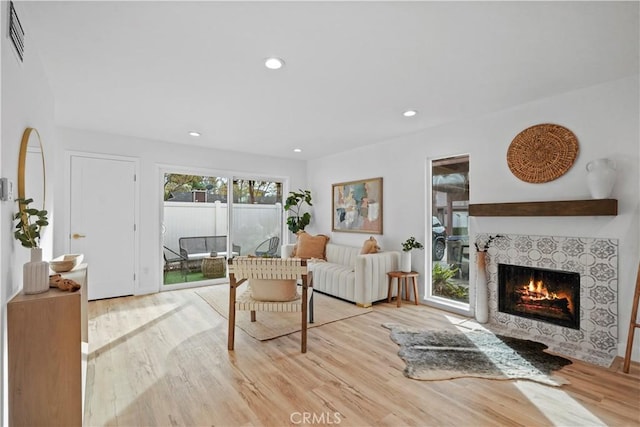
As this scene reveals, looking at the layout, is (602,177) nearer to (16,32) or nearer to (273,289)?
(273,289)

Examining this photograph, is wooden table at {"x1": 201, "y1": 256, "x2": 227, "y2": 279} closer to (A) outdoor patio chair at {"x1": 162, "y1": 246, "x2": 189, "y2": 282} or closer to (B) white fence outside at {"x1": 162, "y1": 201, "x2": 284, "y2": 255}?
(A) outdoor patio chair at {"x1": 162, "y1": 246, "x2": 189, "y2": 282}

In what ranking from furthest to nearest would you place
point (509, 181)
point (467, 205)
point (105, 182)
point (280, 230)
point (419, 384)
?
point (280, 230)
point (105, 182)
point (467, 205)
point (509, 181)
point (419, 384)

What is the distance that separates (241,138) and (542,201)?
394 centimetres

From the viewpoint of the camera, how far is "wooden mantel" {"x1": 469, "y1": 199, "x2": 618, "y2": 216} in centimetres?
267

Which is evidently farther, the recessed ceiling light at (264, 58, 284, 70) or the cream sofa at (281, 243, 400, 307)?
the cream sofa at (281, 243, 400, 307)

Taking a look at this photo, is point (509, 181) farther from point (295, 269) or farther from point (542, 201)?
point (295, 269)

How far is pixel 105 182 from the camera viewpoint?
179 inches

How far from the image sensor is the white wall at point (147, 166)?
425 cm

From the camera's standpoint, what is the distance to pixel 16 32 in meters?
1.70

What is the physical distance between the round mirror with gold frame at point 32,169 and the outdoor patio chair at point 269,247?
12.8 feet

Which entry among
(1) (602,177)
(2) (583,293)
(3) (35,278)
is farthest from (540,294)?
(3) (35,278)

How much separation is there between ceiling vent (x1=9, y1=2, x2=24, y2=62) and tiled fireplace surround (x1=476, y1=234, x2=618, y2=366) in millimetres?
4249

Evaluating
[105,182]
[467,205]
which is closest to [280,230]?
[105,182]

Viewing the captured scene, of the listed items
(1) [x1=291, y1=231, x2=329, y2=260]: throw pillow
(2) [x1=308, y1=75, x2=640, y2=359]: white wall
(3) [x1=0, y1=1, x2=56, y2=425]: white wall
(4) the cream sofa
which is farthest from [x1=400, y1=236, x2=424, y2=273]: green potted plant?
(3) [x1=0, y1=1, x2=56, y2=425]: white wall
